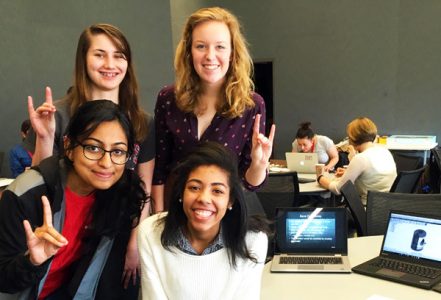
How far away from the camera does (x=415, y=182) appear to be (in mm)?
3916

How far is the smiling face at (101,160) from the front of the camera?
5.16 ft

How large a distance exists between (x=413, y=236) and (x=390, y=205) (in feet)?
2.50

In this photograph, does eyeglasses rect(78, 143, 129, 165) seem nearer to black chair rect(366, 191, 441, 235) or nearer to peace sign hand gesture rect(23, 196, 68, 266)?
peace sign hand gesture rect(23, 196, 68, 266)

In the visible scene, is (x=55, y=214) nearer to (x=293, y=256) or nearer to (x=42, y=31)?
(x=293, y=256)

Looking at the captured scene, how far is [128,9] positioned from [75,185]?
5.25m

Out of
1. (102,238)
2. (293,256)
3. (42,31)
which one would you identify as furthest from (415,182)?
(42,31)

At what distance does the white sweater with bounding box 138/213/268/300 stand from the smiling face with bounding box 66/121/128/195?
1.08 feet

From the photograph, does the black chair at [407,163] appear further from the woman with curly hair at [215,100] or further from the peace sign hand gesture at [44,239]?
the peace sign hand gesture at [44,239]

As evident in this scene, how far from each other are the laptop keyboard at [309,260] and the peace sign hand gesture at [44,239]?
110cm

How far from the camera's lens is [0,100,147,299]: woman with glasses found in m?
1.49

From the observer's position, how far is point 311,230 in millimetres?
2143

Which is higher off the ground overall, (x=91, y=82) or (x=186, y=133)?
(x=91, y=82)

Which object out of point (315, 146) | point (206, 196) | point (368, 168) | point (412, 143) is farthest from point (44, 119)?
point (412, 143)

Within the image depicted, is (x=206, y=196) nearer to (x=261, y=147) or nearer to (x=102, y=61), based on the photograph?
(x=261, y=147)
